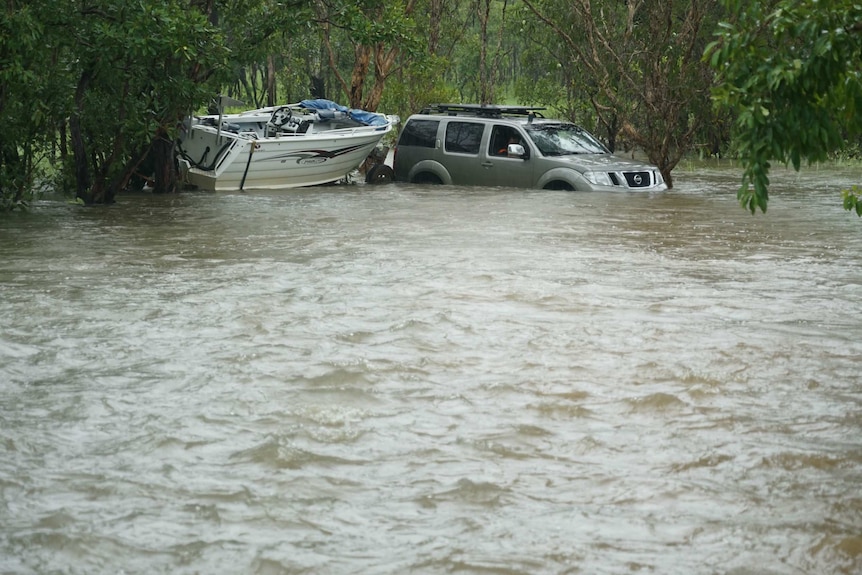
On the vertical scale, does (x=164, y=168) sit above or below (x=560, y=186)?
above

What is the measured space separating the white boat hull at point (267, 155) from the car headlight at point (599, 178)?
4543 mm

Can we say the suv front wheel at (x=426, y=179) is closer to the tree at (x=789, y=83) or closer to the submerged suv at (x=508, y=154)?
the submerged suv at (x=508, y=154)

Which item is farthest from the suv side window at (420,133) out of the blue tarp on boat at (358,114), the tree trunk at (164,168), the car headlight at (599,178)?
the tree trunk at (164,168)

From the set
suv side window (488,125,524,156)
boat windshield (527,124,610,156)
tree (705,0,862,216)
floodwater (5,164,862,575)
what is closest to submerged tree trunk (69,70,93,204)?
floodwater (5,164,862,575)

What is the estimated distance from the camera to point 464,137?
21375 mm

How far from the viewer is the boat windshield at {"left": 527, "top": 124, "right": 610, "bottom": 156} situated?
20500 mm

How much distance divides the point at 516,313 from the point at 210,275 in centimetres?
344

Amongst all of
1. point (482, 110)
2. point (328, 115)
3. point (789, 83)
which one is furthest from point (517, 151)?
point (789, 83)

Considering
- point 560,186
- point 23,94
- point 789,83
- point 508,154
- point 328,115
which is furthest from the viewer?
point 328,115

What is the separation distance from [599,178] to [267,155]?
569 centimetres

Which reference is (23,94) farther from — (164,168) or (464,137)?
(464,137)

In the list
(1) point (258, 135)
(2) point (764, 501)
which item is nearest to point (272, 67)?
(1) point (258, 135)

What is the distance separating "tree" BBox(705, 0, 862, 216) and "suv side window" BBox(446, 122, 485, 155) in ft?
49.7

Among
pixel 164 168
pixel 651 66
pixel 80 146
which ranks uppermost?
pixel 651 66
